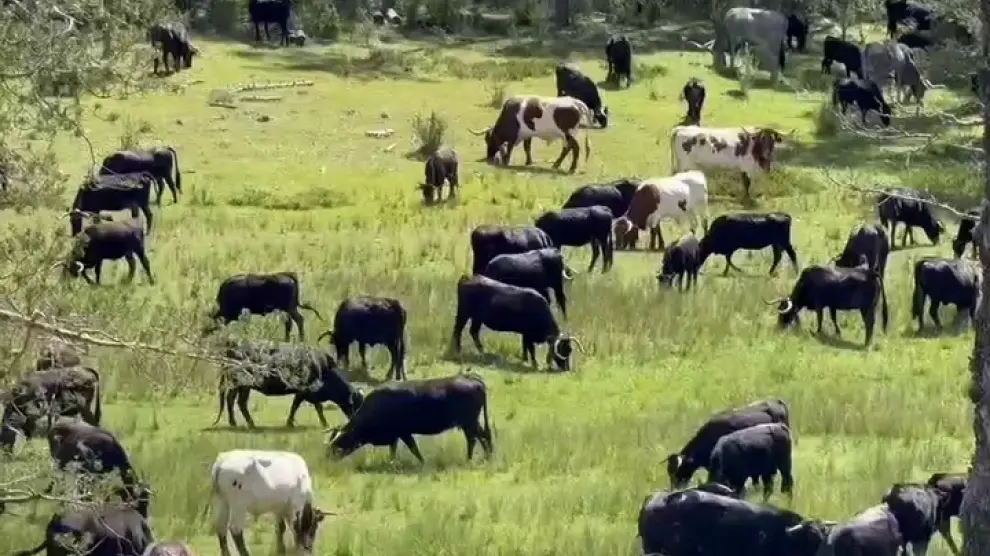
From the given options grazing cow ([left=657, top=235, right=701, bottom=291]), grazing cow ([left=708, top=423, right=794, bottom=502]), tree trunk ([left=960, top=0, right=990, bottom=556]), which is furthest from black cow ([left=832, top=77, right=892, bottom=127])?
tree trunk ([left=960, top=0, right=990, bottom=556])

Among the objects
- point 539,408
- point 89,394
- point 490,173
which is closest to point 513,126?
point 490,173

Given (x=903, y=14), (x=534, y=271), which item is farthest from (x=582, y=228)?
(x=903, y=14)

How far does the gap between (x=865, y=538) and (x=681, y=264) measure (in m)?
10.3

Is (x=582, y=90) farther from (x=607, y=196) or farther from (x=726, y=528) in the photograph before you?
(x=726, y=528)

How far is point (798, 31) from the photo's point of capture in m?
44.5

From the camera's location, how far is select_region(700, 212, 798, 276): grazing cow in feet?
79.0

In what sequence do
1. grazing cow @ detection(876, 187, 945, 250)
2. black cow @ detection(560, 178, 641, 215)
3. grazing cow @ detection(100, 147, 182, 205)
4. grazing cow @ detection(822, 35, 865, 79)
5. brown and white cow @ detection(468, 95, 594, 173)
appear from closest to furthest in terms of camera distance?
grazing cow @ detection(876, 187, 945, 250) → black cow @ detection(560, 178, 641, 215) → grazing cow @ detection(100, 147, 182, 205) → brown and white cow @ detection(468, 95, 594, 173) → grazing cow @ detection(822, 35, 865, 79)

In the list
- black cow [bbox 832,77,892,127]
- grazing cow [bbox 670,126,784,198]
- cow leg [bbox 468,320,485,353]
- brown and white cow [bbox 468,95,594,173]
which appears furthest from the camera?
black cow [bbox 832,77,892,127]

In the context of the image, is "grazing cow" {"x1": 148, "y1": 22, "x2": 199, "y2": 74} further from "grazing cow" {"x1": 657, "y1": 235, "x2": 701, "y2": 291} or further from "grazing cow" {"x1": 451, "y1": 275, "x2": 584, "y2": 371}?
"grazing cow" {"x1": 451, "y1": 275, "x2": 584, "y2": 371}

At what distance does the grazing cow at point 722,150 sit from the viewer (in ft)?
96.7

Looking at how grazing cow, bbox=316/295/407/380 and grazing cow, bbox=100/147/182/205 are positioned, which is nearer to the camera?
grazing cow, bbox=316/295/407/380

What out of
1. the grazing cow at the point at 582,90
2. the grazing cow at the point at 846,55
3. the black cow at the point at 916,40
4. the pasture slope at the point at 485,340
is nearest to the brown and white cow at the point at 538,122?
the pasture slope at the point at 485,340

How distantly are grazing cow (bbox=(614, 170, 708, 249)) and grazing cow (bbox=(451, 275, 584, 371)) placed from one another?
5915 millimetres

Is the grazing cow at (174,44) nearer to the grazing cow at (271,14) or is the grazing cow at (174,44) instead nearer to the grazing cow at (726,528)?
the grazing cow at (271,14)
